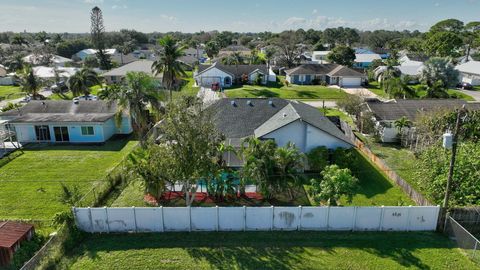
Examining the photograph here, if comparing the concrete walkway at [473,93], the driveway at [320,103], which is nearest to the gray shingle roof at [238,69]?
the driveway at [320,103]

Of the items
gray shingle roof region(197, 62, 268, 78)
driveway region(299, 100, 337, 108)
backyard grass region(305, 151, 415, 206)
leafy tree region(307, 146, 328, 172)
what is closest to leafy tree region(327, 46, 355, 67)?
gray shingle roof region(197, 62, 268, 78)

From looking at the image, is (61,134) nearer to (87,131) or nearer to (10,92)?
(87,131)

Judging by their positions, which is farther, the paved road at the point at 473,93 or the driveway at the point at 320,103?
the paved road at the point at 473,93

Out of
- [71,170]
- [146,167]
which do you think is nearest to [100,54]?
[71,170]

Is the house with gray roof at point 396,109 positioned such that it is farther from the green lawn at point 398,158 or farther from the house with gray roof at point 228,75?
the house with gray roof at point 228,75

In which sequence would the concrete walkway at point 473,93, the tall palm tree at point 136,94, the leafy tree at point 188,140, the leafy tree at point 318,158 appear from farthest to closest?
the concrete walkway at point 473,93 < the tall palm tree at point 136,94 < the leafy tree at point 318,158 < the leafy tree at point 188,140

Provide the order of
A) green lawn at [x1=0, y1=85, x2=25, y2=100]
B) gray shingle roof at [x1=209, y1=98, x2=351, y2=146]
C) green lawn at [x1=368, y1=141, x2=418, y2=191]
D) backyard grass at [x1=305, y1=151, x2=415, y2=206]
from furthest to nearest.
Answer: green lawn at [x1=0, y1=85, x2=25, y2=100]
gray shingle roof at [x1=209, y1=98, x2=351, y2=146]
green lawn at [x1=368, y1=141, x2=418, y2=191]
backyard grass at [x1=305, y1=151, x2=415, y2=206]

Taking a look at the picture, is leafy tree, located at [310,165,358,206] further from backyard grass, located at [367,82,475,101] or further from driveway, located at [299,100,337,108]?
backyard grass, located at [367,82,475,101]
